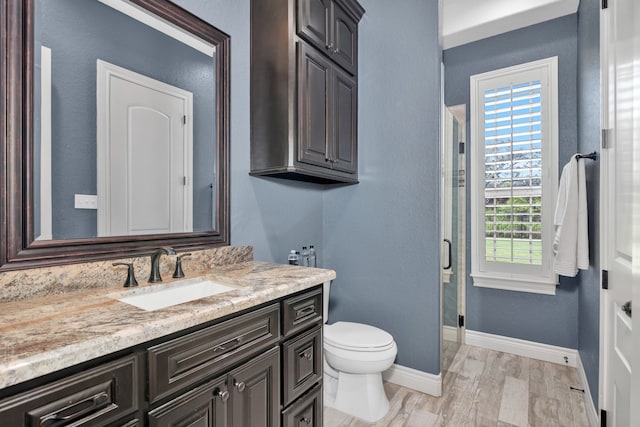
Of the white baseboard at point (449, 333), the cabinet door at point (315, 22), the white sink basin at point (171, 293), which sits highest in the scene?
the cabinet door at point (315, 22)

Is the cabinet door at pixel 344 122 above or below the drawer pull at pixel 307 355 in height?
above

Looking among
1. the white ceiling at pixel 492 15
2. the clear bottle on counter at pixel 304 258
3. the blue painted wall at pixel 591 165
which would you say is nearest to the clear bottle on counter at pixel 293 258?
the clear bottle on counter at pixel 304 258

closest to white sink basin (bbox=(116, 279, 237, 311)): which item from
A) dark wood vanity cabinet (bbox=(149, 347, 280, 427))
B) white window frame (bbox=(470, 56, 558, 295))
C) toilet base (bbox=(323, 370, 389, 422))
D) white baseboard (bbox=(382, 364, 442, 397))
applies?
dark wood vanity cabinet (bbox=(149, 347, 280, 427))

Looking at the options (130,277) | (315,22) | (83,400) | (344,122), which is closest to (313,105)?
(344,122)

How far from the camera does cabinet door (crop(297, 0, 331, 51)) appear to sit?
1854mm

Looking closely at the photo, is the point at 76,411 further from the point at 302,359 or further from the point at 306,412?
the point at 306,412

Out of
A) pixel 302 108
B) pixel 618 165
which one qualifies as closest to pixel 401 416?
pixel 618 165

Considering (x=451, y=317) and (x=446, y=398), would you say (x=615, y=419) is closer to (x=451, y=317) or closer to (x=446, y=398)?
(x=446, y=398)

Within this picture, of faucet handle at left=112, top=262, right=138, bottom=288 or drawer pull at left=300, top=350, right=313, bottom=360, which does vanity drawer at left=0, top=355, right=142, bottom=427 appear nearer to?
faucet handle at left=112, top=262, right=138, bottom=288

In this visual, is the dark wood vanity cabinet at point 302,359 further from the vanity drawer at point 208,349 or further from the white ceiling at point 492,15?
the white ceiling at point 492,15

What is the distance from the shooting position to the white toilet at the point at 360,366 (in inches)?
73.9

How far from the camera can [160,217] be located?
151 centimetres

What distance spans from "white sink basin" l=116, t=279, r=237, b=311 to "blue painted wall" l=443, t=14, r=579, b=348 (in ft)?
7.92

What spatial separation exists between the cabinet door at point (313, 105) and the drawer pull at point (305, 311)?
83cm
